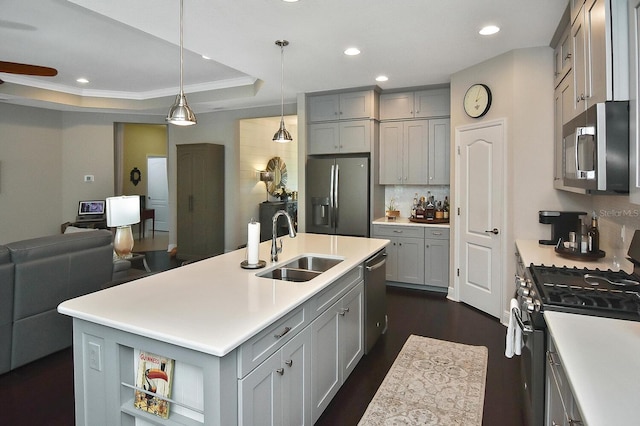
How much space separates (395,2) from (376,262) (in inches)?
77.6

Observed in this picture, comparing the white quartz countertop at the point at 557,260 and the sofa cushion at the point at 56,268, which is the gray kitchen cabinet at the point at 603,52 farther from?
the sofa cushion at the point at 56,268

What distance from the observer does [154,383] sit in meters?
1.56

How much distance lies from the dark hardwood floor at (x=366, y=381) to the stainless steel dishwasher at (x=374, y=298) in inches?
5.7

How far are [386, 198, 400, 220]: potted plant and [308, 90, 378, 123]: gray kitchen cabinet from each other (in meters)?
1.29

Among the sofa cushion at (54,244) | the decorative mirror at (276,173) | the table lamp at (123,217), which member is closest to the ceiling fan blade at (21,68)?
the table lamp at (123,217)

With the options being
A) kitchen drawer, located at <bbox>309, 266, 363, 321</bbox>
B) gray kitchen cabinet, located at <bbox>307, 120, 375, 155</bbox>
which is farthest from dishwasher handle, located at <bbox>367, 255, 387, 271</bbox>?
gray kitchen cabinet, located at <bbox>307, 120, 375, 155</bbox>

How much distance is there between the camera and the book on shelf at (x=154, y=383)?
5.04ft

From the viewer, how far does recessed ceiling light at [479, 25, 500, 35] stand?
3.14 m

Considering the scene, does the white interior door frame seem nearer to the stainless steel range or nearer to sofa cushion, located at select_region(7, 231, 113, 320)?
the stainless steel range

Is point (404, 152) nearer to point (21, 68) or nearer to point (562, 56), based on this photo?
point (562, 56)

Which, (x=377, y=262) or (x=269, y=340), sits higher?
(x=377, y=262)

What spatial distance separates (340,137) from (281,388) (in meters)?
4.00

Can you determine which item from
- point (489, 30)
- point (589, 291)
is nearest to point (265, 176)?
point (489, 30)

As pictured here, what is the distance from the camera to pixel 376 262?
3129 millimetres
